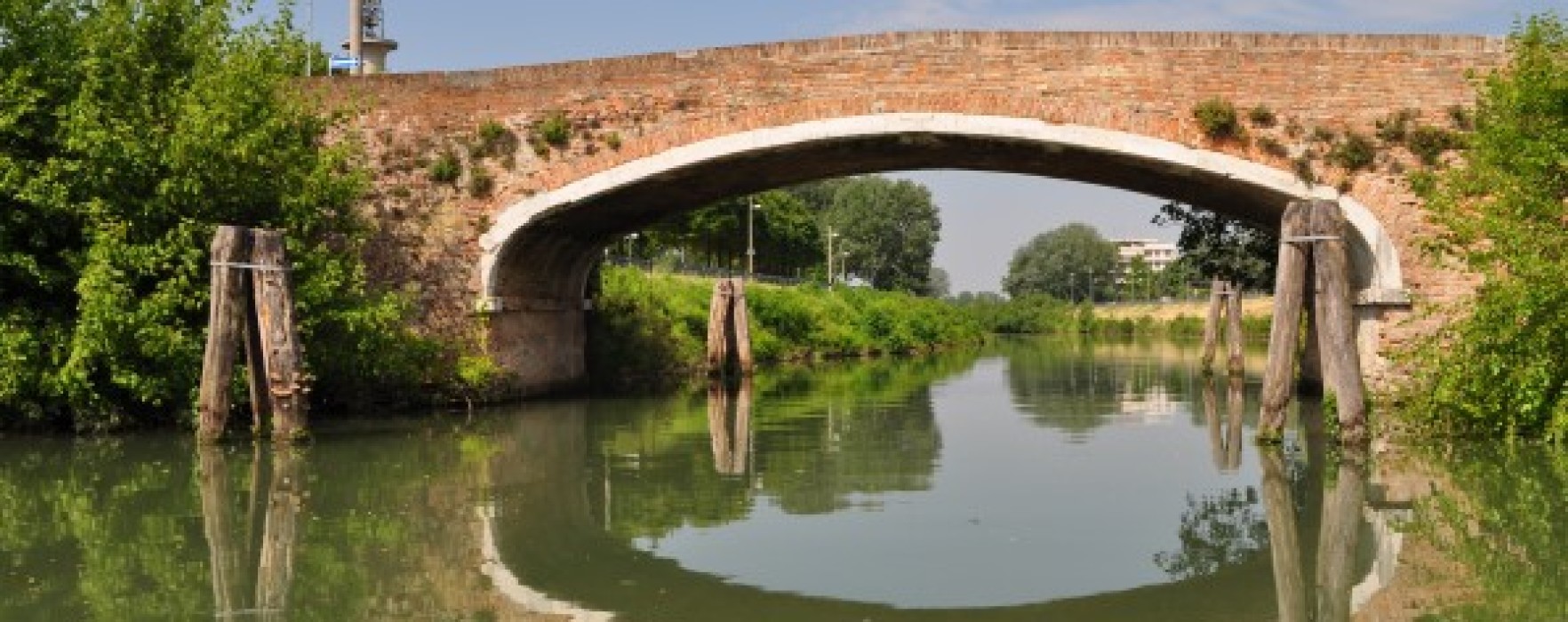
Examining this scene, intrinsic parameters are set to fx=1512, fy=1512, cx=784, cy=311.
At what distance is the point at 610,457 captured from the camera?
1117 centimetres

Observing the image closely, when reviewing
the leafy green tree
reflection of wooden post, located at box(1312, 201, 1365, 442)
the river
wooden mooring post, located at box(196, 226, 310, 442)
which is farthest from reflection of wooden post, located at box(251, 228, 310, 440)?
the leafy green tree

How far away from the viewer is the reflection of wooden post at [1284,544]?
18.8 ft

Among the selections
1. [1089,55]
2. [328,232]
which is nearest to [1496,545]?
[1089,55]

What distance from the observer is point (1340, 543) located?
6.98 meters

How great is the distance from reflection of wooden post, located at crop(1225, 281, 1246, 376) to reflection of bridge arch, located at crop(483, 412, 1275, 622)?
15737mm

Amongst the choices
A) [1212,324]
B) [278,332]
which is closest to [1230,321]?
[1212,324]

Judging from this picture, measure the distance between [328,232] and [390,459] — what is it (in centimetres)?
426

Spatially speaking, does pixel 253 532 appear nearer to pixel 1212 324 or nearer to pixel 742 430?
pixel 742 430

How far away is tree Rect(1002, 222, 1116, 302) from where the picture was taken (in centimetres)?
10438

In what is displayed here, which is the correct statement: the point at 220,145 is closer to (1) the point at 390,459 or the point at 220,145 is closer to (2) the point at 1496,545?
(1) the point at 390,459

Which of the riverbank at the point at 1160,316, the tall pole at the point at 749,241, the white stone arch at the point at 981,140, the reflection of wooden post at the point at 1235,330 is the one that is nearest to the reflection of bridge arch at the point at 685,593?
the white stone arch at the point at 981,140

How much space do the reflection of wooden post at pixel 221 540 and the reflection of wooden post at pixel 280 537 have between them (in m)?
0.08

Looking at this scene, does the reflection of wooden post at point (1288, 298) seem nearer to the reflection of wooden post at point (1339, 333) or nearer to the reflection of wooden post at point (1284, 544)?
the reflection of wooden post at point (1339, 333)

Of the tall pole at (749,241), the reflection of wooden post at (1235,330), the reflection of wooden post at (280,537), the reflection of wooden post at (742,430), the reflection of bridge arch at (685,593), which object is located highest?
the tall pole at (749,241)
